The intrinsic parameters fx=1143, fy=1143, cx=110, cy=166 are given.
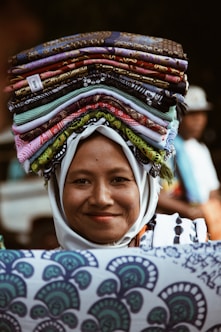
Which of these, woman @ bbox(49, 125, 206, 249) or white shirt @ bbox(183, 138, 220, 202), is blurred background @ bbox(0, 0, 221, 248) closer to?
white shirt @ bbox(183, 138, 220, 202)

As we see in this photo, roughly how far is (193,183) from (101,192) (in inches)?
137

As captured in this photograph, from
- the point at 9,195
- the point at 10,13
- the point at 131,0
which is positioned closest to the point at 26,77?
the point at 10,13

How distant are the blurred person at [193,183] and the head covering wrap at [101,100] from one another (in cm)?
297

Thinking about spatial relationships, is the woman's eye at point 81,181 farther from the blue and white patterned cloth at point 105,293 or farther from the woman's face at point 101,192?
the blue and white patterned cloth at point 105,293

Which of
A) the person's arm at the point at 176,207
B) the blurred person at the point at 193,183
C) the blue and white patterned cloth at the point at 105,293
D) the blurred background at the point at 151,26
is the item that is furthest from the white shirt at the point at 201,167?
the blue and white patterned cloth at the point at 105,293

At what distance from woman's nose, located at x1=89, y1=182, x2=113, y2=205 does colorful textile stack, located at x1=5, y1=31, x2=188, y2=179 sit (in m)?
0.17

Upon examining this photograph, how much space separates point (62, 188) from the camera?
12.8 feet

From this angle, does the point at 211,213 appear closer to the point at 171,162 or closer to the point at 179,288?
the point at 171,162

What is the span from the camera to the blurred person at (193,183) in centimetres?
700

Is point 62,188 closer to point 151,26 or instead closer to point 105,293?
point 105,293

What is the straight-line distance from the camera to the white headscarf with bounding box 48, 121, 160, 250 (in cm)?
381

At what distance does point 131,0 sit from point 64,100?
5926 millimetres

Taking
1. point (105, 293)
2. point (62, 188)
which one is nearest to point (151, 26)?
point (62, 188)

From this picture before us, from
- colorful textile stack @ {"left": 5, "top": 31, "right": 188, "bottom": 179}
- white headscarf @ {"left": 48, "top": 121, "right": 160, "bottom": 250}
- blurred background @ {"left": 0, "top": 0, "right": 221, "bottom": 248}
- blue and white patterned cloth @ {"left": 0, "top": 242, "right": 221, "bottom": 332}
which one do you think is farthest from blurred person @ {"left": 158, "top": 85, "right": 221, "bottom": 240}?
blue and white patterned cloth @ {"left": 0, "top": 242, "right": 221, "bottom": 332}
